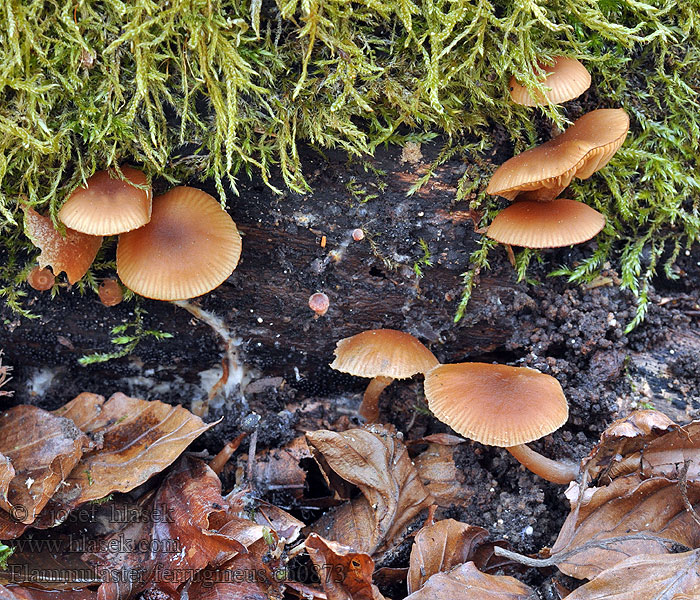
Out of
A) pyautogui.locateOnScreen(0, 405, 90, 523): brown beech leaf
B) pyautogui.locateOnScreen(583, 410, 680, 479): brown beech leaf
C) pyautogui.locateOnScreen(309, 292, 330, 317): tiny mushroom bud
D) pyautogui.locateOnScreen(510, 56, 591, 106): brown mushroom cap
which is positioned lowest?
pyautogui.locateOnScreen(0, 405, 90, 523): brown beech leaf

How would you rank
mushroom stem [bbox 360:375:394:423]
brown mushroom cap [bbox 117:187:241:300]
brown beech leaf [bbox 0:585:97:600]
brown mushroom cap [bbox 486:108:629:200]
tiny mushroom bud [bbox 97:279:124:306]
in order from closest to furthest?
brown beech leaf [bbox 0:585:97:600] → brown mushroom cap [bbox 486:108:629:200] → brown mushroom cap [bbox 117:187:241:300] → tiny mushroom bud [bbox 97:279:124:306] → mushroom stem [bbox 360:375:394:423]

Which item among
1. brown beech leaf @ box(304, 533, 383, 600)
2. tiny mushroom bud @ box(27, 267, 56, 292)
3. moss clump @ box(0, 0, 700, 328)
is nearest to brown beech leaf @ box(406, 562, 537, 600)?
brown beech leaf @ box(304, 533, 383, 600)

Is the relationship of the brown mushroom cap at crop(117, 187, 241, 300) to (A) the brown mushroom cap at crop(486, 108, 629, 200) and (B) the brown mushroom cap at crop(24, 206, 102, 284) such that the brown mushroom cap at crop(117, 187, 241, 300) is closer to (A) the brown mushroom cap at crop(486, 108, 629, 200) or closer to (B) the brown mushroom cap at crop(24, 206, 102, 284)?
(B) the brown mushroom cap at crop(24, 206, 102, 284)

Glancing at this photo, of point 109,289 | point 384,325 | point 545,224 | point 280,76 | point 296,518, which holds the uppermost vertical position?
point 280,76

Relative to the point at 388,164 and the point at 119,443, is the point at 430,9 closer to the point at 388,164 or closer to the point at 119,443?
the point at 388,164

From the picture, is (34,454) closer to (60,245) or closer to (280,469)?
(60,245)

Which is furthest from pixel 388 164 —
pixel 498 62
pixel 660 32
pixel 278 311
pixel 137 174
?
pixel 660 32

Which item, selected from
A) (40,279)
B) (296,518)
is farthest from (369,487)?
(40,279)
